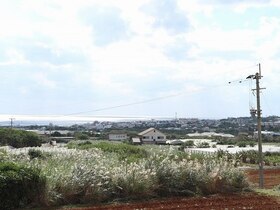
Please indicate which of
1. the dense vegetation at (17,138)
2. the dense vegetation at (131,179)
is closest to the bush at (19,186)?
the dense vegetation at (131,179)

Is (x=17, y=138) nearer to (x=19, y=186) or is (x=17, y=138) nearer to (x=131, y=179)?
(x=131, y=179)

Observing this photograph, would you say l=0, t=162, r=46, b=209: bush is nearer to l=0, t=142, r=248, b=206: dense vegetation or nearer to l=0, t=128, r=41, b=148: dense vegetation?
l=0, t=142, r=248, b=206: dense vegetation

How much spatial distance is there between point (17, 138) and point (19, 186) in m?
44.3

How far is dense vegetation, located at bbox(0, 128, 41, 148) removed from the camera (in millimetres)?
53688

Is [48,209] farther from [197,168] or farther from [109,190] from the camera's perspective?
[197,168]

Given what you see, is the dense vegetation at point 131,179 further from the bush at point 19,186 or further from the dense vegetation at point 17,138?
the dense vegetation at point 17,138

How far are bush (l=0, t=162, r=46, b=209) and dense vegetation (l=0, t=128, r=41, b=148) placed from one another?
42996mm

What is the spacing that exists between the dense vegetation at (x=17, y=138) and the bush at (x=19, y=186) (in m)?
43.0

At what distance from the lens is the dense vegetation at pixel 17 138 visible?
5369cm

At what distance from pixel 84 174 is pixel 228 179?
4.69m

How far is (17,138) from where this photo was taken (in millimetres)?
53781

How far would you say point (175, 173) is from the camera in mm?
13688

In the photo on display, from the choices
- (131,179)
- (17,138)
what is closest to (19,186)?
(131,179)

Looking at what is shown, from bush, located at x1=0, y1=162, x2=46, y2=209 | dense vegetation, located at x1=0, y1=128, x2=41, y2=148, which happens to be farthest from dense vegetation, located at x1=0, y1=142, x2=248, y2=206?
dense vegetation, located at x1=0, y1=128, x2=41, y2=148
